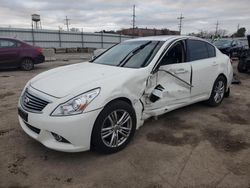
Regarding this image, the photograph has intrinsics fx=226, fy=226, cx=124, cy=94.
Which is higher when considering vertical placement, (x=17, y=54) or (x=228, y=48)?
(x=228, y=48)

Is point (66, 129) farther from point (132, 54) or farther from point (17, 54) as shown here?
point (17, 54)

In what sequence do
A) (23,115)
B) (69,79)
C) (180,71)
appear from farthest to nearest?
(180,71) → (69,79) → (23,115)

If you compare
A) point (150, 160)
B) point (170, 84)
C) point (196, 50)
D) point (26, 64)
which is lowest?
point (150, 160)

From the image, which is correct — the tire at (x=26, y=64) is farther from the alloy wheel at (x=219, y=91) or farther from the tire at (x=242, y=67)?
the tire at (x=242, y=67)

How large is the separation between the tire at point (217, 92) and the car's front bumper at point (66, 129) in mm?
3204

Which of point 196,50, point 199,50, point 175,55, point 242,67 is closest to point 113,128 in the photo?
point 175,55

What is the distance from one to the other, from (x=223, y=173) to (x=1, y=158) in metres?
2.82

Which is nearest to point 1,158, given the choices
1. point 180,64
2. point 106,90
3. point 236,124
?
point 106,90

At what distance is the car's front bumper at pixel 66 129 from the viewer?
8.66 ft

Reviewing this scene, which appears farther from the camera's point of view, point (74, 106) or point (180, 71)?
point (180, 71)

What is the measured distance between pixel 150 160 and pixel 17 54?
350 inches

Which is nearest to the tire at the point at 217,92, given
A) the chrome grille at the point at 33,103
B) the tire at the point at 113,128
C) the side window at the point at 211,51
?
the side window at the point at 211,51

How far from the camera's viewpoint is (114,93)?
2.95 m

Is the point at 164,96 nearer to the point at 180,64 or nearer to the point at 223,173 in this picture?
the point at 180,64
